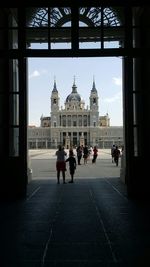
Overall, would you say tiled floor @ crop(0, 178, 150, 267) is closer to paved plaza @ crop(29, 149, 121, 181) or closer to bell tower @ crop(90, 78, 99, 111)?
paved plaza @ crop(29, 149, 121, 181)

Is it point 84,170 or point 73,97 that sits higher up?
point 73,97

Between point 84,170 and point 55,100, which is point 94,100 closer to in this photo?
point 55,100

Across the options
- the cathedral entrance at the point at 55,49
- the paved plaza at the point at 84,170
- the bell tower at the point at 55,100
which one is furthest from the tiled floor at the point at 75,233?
the bell tower at the point at 55,100

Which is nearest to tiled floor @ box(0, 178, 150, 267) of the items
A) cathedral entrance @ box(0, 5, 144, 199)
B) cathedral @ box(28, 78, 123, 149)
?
cathedral entrance @ box(0, 5, 144, 199)

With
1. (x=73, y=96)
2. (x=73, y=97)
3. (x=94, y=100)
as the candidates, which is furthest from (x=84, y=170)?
(x=73, y=96)

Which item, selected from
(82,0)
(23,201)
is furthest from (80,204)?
(82,0)

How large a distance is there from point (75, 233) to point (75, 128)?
6878 inches

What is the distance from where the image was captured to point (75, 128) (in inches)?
7185

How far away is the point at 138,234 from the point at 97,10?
6.76 metres

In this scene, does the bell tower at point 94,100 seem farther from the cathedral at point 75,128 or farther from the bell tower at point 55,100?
the bell tower at point 55,100

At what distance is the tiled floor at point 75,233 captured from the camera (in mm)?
6105

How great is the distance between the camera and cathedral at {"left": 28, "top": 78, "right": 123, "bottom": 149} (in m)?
180

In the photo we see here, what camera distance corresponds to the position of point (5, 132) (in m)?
13.3

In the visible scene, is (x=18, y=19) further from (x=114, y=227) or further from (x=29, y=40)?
(x=114, y=227)
